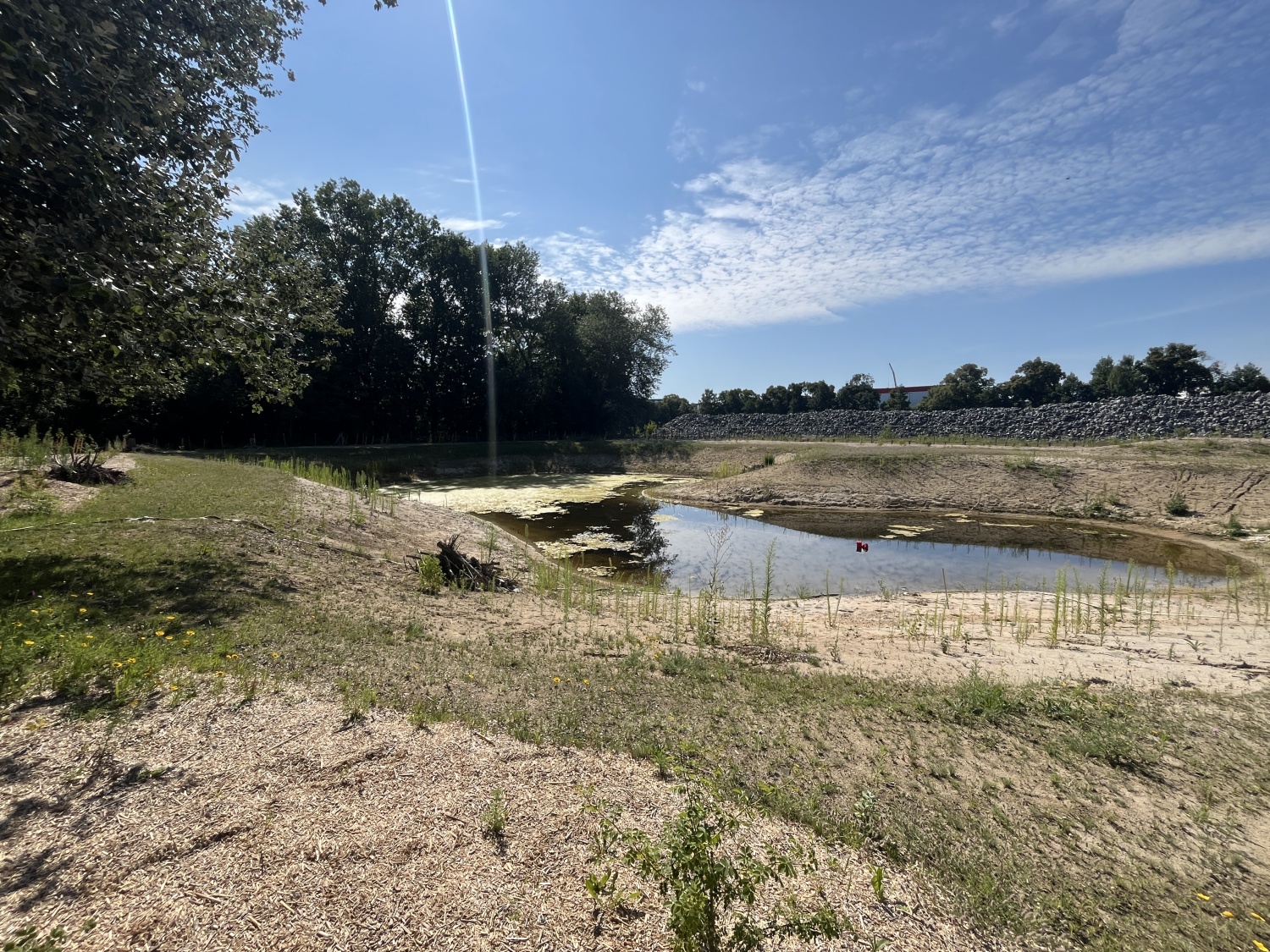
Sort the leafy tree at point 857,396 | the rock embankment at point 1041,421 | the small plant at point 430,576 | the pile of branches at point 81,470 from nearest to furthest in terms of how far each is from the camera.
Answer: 1. the small plant at point 430,576
2. the pile of branches at point 81,470
3. the rock embankment at point 1041,421
4. the leafy tree at point 857,396

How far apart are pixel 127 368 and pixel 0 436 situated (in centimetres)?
888

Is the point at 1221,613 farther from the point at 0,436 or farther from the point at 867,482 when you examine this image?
the point at 0,436

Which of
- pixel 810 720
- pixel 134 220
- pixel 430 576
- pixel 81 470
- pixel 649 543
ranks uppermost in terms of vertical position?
pixel 134 220

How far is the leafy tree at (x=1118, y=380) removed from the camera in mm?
41688

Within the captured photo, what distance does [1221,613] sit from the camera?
355 inches

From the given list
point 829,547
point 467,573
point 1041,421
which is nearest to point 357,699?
point 467,573

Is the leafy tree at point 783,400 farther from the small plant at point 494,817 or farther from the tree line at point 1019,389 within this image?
the small plant at point 494,817

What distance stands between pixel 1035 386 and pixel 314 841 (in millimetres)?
56125

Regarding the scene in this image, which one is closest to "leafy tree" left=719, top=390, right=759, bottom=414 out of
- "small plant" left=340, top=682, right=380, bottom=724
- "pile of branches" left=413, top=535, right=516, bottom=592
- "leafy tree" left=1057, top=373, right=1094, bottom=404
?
"leafy tree" left=1057, top=373, right=1094, bottom=404

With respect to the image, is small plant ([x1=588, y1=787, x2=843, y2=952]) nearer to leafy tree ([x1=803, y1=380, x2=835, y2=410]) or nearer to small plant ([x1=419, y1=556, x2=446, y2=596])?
small plant ([x1=419, y1=556, x2=446, y2=596])

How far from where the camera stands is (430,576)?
884 cm

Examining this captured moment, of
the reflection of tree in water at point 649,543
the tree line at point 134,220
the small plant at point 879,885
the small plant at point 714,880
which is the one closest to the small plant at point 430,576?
the tree line at point 134,220

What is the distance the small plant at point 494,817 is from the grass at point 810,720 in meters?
0.93

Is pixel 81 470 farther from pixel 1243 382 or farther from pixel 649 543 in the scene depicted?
pixel 1243 382
